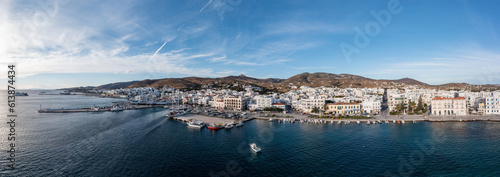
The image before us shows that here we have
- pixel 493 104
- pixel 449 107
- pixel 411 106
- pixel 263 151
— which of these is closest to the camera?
pixel 263 151

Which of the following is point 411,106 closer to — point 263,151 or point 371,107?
point 371,107

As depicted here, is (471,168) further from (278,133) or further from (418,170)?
(278,133)

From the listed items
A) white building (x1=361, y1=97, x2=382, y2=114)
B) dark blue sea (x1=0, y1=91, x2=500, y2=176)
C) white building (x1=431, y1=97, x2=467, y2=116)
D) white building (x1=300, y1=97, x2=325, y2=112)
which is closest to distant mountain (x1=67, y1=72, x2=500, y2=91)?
white building (x1=300, y1=97, x2=325, y2=112)

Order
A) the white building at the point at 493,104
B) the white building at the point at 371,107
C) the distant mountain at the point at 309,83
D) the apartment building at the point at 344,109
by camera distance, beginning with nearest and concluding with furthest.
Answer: the white building at the point at 493,104 → the apartment building at the point at 344,109 → the white building at the point at 371,107 → the distant mountain at the point at 309,83

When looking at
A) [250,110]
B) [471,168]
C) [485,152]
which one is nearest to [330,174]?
[471,168]

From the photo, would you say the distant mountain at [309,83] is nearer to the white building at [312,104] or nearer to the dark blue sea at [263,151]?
the white building at [312,104]

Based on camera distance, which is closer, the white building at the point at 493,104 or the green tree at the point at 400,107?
the white building at the point at 493,104

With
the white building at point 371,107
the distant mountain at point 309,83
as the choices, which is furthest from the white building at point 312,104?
the distant mountain at point 309,83

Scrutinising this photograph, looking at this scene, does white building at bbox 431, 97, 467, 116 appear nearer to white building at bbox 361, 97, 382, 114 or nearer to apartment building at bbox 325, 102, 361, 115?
white building at bbox 361, 97, 382, 114

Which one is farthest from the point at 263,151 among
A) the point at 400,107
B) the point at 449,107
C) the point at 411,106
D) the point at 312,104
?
the point at 411,106
